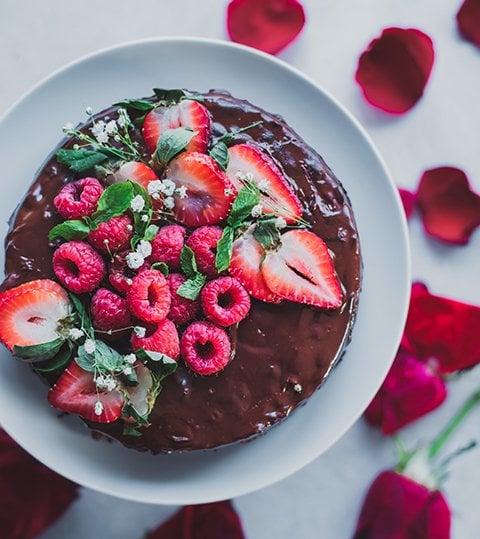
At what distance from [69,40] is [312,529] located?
1.89m

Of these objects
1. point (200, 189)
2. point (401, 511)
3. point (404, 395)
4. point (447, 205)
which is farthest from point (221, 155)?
point (401, 511)

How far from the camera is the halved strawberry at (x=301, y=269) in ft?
7.54

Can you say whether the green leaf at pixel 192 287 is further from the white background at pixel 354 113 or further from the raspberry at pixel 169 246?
the white background at pixel 354 113

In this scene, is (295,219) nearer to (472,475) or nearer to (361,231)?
(361,231)

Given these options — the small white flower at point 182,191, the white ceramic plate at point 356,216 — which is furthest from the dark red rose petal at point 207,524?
the small white flower at point 182,191

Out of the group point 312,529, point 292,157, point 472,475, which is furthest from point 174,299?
point 472,475

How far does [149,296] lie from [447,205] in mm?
1219

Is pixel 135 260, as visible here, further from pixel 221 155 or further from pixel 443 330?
pixel 443 330

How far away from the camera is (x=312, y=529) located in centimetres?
289

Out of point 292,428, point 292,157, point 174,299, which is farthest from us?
point 292,428

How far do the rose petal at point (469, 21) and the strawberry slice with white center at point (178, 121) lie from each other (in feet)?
3.76

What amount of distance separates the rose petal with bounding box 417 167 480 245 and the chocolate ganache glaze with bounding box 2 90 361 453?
1.89 feet

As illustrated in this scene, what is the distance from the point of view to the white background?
2881 mm

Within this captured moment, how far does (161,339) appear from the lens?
2.22 m
